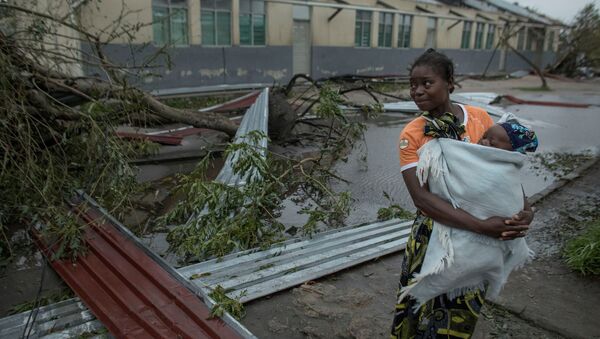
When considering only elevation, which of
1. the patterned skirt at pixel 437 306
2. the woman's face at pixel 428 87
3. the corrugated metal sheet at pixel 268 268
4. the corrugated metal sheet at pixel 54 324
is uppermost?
the woman's face at pixel 428 87

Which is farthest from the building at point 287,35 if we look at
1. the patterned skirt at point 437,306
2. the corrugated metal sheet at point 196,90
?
the patterned skirt at point 437,306

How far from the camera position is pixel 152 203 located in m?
4.52

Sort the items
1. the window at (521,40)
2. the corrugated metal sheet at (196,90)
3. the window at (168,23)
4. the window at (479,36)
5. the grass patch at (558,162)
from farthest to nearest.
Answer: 1. the window at (521,40)
2. the window at (479,36)
3. the window at (168,23)
4. the corrugated metal sheet at (196,90)
5. the grass patch at (558,162)

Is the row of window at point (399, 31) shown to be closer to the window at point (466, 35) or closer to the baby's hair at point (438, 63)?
the window at point (466, 35)

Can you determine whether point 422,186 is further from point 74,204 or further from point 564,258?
point 74,204

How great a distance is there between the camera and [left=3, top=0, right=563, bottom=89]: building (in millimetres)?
13134

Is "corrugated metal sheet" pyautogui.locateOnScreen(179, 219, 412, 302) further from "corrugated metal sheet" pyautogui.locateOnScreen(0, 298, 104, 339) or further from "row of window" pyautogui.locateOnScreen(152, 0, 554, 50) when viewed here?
"row of window" pyautogui.locateOnScreen(152, 0, 554, 50)

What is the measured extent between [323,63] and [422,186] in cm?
1721

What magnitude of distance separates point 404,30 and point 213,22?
35.2ft

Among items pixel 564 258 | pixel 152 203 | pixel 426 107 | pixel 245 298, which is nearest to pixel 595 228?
pixel 564 258

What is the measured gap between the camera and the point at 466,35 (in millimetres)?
25219

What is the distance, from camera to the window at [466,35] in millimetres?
24998

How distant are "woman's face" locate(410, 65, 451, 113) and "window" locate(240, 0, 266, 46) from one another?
1457 centimetres

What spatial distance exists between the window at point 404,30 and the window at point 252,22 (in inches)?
324
